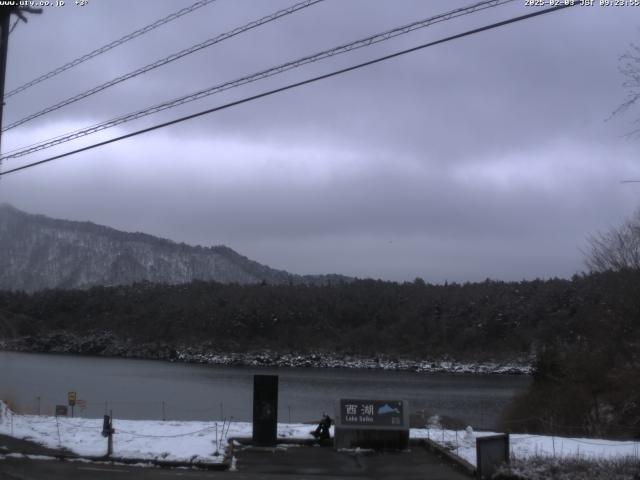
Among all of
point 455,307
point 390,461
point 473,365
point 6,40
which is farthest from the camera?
point 455,307

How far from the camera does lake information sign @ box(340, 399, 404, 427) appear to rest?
20.5 metres

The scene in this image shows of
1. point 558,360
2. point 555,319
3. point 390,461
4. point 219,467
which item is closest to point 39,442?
point 219,467

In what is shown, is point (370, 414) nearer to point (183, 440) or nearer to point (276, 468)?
point (276, 468)

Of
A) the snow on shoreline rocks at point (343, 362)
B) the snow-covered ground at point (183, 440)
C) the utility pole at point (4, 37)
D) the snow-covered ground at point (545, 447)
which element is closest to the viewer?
the snow-covered ground at point (545, 447)

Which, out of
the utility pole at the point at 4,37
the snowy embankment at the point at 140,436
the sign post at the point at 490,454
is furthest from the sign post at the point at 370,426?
the utility pole at the point at 4,37

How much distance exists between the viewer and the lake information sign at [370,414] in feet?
67.1

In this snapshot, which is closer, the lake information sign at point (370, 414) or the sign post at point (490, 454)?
the sign post at point (490, 454)

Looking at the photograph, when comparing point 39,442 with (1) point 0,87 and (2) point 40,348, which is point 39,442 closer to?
(1) point 0,87

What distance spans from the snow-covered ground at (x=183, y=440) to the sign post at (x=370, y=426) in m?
1.40

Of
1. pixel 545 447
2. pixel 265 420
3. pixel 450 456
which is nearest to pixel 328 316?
pixel 265 420

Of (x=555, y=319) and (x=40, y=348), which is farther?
(x=40, y=348)

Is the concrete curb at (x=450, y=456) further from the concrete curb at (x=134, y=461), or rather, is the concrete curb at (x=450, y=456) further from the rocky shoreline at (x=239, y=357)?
the rocky shoreline at (x=239, y=357)

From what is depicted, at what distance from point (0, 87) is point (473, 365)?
4929 inches

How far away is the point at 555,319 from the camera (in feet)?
407
